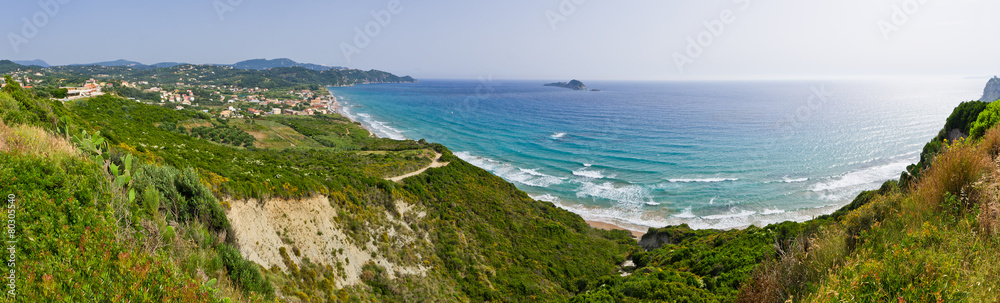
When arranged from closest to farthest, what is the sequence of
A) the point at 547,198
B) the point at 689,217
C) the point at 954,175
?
the point at 954,175
the point at 689,217
the point at 547,198

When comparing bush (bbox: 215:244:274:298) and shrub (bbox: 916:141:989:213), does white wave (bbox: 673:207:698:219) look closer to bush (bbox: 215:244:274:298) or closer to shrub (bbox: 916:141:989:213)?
shrub (bbox: 916:141:989:213)

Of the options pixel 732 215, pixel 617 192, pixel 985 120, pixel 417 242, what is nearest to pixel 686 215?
pixel 732 215

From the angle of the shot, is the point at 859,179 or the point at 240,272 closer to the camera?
the point at 240,272

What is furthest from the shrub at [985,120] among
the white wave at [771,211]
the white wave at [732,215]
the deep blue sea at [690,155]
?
the white wave at [771,211]

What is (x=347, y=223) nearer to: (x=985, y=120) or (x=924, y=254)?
(x=924, y=254)

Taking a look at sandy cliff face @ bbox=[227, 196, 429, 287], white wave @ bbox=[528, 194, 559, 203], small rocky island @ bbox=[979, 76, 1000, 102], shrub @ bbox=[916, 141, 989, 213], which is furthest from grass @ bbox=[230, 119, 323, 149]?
small rocky island @ bbox=[979, 76, 1000, 102]

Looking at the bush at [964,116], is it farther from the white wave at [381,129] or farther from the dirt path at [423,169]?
the white wave at [381,129]

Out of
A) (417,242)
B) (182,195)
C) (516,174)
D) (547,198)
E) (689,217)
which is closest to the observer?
(182,195)

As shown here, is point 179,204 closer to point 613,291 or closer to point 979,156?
point 979,156

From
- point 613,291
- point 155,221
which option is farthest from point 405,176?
point 155,221
